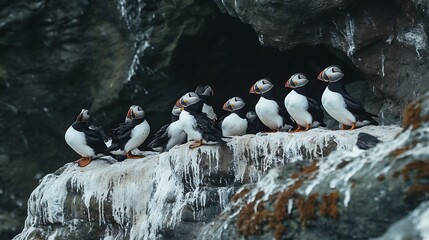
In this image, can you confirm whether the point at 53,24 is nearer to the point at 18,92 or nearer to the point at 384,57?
the point at 18,92

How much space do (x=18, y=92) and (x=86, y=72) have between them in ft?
3.27

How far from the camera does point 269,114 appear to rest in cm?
1042

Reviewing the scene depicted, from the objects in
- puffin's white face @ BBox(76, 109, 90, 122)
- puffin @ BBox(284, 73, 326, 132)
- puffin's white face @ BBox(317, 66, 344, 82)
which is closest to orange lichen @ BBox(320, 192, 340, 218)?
puffin @ BBox(284, 73, 326, 132)

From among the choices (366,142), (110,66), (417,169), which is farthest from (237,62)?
(417,169)

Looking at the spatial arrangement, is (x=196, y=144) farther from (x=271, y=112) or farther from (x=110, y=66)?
(x=110, y=66)

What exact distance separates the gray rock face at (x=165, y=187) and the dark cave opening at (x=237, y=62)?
7.54 feet

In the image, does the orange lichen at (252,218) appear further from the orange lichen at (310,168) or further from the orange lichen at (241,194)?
the orange lichen at (310,168)

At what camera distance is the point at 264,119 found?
10461 millimetres

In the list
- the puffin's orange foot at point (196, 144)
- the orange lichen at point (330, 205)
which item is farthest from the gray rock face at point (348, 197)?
the puffin's orange foot at point (196, 144)

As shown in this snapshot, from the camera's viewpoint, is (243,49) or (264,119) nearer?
(264,119)

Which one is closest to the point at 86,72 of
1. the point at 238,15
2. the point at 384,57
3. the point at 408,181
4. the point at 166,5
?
the point at 166,5

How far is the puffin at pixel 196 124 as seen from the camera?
373 inches

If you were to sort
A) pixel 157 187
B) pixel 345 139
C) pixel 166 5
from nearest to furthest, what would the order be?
1. pixel 345 139
2. pixel 157 187
3. pixel 166 5

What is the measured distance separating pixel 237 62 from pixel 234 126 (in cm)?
273
